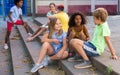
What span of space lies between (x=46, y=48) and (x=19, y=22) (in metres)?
3.87

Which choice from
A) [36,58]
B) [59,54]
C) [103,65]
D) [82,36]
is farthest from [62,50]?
[103,65]

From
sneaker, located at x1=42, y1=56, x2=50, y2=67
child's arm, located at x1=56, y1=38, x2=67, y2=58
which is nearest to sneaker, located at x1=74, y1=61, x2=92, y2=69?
child's arm, located at x1=56, y1=38, x2=67, y2=58

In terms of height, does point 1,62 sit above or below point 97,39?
below

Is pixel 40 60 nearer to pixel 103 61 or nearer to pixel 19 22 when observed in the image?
pixel 103 61

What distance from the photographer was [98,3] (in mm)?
17875

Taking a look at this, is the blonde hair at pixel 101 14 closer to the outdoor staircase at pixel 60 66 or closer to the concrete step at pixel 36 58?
the outdoor staircase at pixel 60 66

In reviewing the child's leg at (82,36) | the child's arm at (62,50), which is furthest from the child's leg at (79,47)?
the child's leg at (82,36)

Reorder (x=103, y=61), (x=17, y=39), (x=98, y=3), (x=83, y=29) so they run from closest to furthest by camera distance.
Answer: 1. (x=103, y=61)
2. (x=83, y=29)
3. (x=17, y=39)
4. (x=98, y=3)

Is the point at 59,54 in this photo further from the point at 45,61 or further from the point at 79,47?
the point at 79,47

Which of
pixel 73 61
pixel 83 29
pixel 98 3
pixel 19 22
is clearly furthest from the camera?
pixel 98 3

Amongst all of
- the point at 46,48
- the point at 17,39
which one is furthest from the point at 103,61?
the point at 17,39

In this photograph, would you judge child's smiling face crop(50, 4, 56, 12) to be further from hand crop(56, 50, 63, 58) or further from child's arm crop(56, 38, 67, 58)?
hand crop(56, 50, 63, 58)

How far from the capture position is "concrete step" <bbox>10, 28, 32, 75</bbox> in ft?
21.6

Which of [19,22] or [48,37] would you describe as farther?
[19,22]
